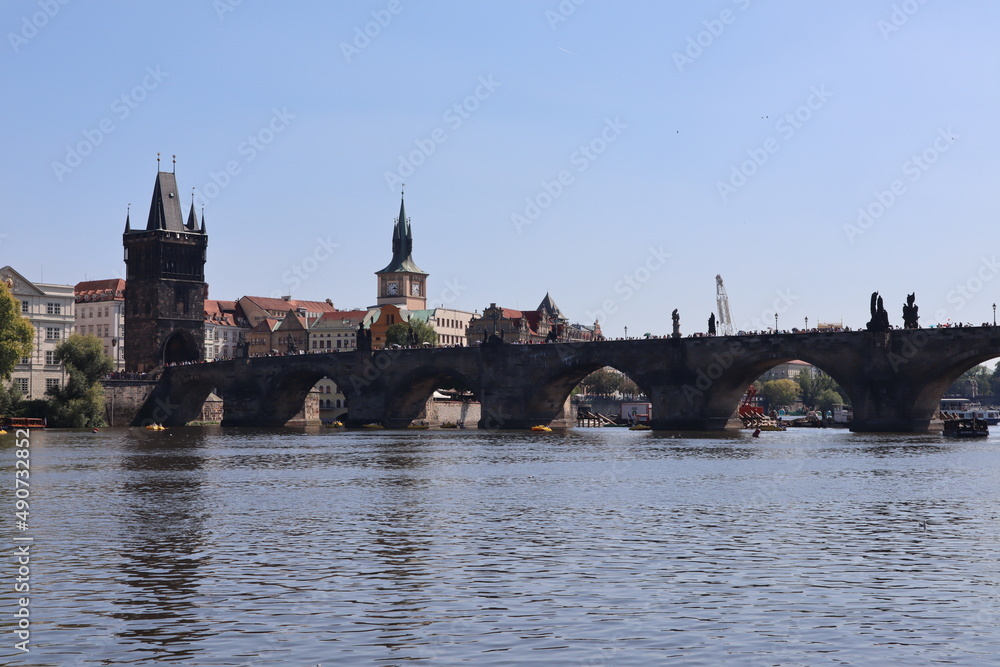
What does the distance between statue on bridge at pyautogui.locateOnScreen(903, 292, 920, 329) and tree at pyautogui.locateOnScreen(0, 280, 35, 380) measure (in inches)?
2961

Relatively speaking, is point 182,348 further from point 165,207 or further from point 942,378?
point 942,378

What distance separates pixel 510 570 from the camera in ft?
85.6

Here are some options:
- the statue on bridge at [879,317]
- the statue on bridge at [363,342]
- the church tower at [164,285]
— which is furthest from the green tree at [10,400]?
the statue on bridge at [879,317]

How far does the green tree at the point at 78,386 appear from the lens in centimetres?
12388

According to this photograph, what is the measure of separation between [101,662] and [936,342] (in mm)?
88341

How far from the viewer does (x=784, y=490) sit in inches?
1837

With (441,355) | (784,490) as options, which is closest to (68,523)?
(784,490)

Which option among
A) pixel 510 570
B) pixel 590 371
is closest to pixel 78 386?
pixel 590 371

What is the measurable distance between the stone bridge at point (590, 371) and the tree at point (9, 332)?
35917mm

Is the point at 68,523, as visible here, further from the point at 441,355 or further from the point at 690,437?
A: the point at 441,355

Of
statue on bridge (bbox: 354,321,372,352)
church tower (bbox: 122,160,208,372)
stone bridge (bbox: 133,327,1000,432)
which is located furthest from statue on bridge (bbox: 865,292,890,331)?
church tower (bbox: 122,160,208,372)

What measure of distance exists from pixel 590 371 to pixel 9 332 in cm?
5398

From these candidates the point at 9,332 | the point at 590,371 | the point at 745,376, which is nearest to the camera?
the point at 9,332

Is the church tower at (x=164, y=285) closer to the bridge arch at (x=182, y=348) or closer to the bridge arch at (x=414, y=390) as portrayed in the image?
the bridge arch at (x=182, y=348)
